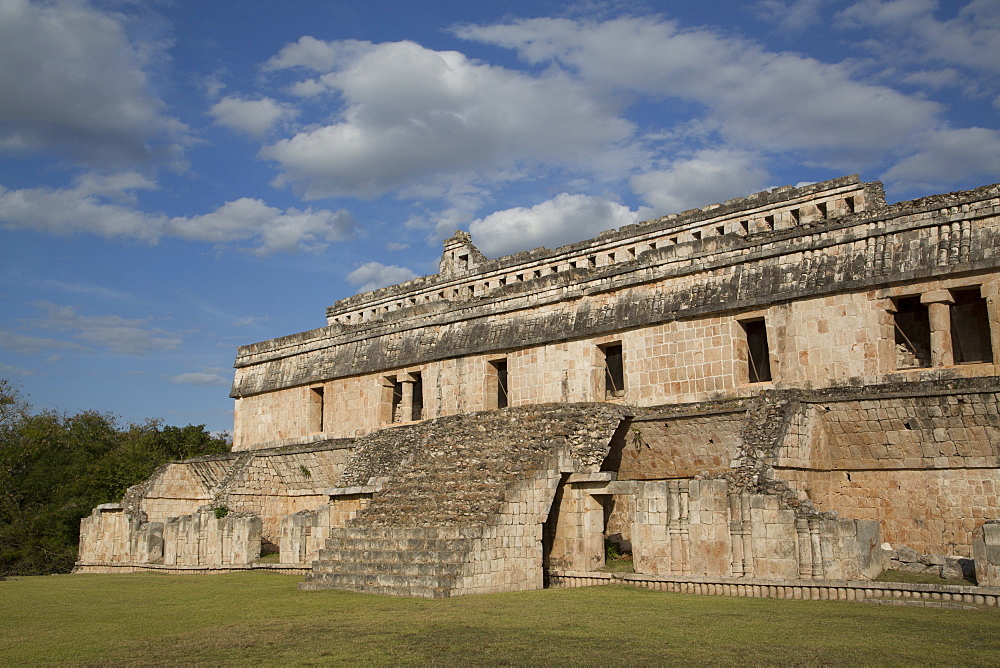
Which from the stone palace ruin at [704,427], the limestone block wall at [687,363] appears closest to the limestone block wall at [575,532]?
the stone palace ruin at [704,427]

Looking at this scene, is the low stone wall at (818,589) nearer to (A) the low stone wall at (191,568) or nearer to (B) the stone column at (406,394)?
(A) the low stone wall at (191,568)

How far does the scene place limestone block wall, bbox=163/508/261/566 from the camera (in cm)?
1759

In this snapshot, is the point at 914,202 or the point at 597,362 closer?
the point at 914,202

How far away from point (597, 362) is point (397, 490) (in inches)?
189

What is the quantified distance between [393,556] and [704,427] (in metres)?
5.44

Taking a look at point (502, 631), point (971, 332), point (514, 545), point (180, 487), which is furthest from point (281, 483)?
point (971, 332)

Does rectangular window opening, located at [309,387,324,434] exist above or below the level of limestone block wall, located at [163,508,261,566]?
above

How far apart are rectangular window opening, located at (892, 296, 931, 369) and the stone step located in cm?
766

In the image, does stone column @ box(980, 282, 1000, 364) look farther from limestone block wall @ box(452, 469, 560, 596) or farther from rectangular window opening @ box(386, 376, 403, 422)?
rectangular window opening @ box(386, 376, 403, 422)

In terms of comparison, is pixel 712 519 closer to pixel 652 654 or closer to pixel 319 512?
pixel 652 654

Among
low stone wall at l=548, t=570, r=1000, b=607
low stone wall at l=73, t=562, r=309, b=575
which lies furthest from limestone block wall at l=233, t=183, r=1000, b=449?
low stone wall at l=73, t=562, r=309, b=575

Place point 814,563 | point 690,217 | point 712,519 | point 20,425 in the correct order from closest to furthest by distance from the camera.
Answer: point 814,563 → point 712,519 → point 690,217 → point 20,425

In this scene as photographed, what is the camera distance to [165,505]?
22.0 meters

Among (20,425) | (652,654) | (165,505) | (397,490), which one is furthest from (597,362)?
(20,425)
